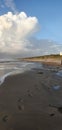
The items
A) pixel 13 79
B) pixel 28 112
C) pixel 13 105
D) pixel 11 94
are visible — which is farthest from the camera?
pixel 13 79

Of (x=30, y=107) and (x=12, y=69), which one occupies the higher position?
(x=30, y=107)

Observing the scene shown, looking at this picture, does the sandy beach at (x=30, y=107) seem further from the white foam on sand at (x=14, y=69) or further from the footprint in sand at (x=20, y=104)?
the white foam on sand at (x=14, y=69)

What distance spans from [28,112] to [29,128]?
1.04m

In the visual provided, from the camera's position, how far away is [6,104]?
265 inches

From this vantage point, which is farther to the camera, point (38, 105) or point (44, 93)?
point (44, 93)

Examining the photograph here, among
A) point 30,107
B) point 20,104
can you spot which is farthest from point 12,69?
point 30,107

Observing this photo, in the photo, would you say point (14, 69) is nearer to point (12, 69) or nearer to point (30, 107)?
point (12, 69)

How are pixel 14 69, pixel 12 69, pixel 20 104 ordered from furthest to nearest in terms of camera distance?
pixel 12 69 < pixel 14 69 < pixel 20 104

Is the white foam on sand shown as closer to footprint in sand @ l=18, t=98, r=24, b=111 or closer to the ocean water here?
the ocean water

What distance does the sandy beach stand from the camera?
200 inches

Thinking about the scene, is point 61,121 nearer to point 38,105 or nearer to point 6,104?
point 38,105

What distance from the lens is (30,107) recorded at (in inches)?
251

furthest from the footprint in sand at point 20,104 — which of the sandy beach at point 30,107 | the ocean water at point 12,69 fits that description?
the ocean water at point 12,69

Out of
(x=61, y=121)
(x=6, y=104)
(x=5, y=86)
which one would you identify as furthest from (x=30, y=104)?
(x=5, y=86)
